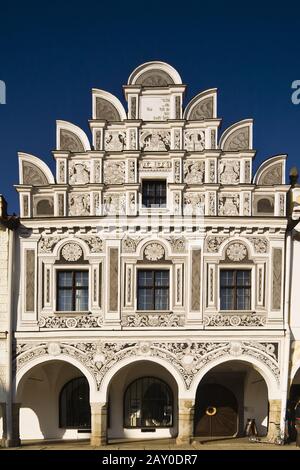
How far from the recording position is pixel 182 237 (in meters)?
17.5

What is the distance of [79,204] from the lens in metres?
17.9

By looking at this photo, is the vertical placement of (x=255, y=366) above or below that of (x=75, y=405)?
above

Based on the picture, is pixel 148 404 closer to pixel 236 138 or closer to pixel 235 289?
pixel 235 289

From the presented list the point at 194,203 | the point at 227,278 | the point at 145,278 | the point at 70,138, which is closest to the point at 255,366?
the point at 227,278

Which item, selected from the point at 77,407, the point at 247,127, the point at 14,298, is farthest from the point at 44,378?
the point at 247,127

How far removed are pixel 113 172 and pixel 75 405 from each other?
8.94 metres

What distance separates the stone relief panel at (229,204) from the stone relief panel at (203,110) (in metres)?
2.84

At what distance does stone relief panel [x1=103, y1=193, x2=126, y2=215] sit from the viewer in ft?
58.1

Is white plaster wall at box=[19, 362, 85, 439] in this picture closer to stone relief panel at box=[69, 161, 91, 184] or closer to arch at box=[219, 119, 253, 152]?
stone relief panel at box=[69, 161, 91, 184]

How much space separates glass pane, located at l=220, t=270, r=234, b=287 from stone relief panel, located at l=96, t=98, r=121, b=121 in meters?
6.54

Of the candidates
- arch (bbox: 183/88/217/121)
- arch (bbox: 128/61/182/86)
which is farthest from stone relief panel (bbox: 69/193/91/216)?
arch (bbox: 183/88/217/121)

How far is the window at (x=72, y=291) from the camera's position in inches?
694

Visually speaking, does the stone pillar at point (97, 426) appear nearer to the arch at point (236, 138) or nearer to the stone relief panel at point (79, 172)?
the stone relief panel at point (79, 172)

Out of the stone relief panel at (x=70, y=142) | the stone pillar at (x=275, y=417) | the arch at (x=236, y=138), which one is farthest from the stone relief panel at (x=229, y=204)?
the stone pillar at (x=275, y=417)
